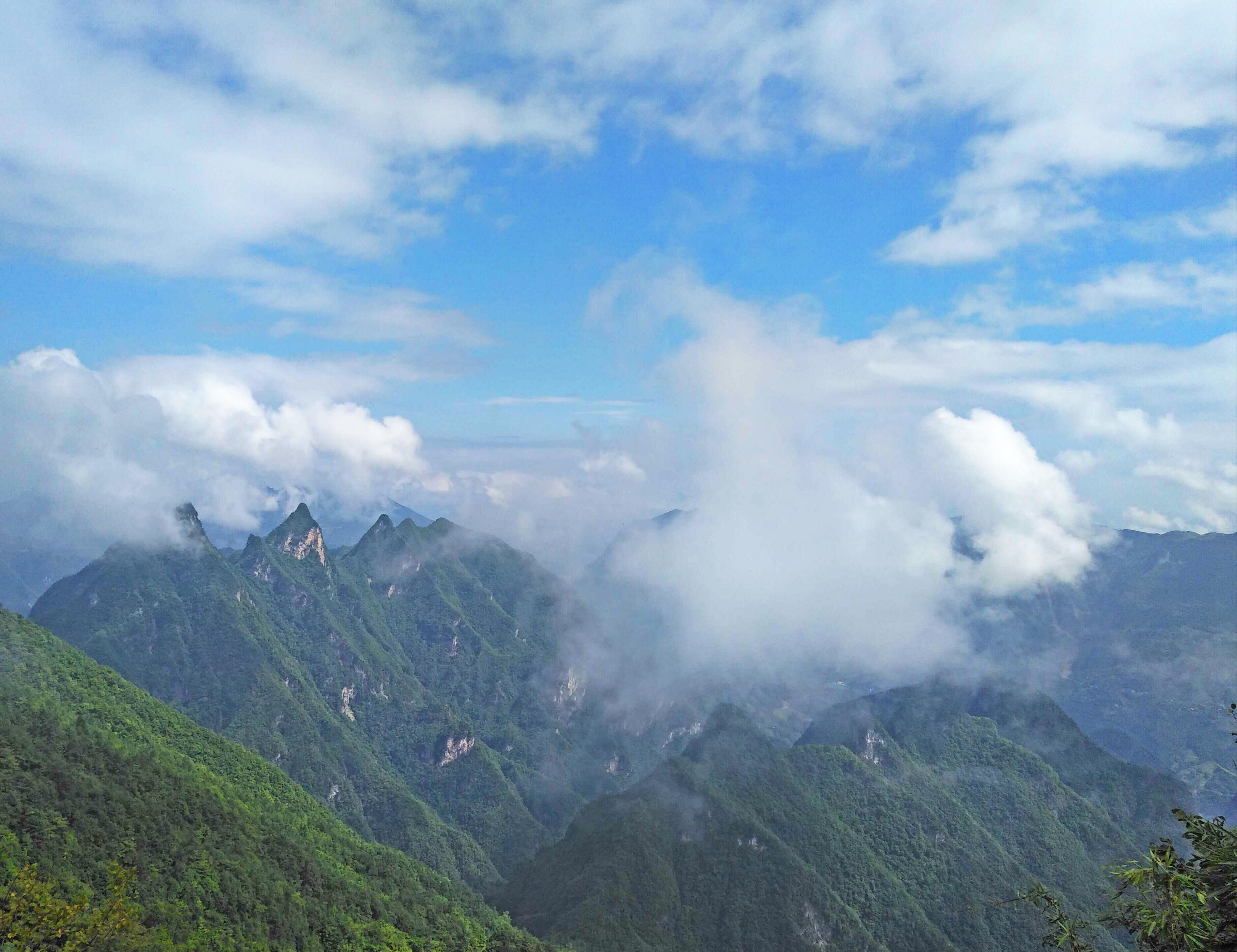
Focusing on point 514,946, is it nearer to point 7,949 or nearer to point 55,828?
point 55,828

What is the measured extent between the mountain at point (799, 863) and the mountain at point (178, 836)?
33.2 m

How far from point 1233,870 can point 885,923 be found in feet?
541

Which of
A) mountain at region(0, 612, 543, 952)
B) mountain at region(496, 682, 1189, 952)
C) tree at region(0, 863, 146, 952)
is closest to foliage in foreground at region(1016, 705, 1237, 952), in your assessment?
tree at region(0, 863, 146, 952)

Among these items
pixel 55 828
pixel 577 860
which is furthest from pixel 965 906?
pixel 55 828

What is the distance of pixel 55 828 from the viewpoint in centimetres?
7550

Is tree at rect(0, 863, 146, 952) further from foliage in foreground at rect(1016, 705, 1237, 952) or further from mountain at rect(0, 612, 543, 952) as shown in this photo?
foliage in foreground at rect(1016, 705, 1237, 952)

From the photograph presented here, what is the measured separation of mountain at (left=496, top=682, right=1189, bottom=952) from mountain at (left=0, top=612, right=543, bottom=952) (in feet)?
109

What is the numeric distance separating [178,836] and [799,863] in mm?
123216

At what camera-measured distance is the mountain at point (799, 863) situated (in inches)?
5689

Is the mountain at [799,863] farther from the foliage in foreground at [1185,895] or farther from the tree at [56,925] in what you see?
the foliage in foreground at [1185,895]

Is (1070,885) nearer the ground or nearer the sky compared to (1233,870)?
nearer the ground

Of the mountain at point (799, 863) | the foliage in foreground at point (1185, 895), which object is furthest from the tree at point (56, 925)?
the mountain at point (799, 863)

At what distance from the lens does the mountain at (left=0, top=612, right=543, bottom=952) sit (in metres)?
76.1

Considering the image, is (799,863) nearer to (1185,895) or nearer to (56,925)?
(56,925)
